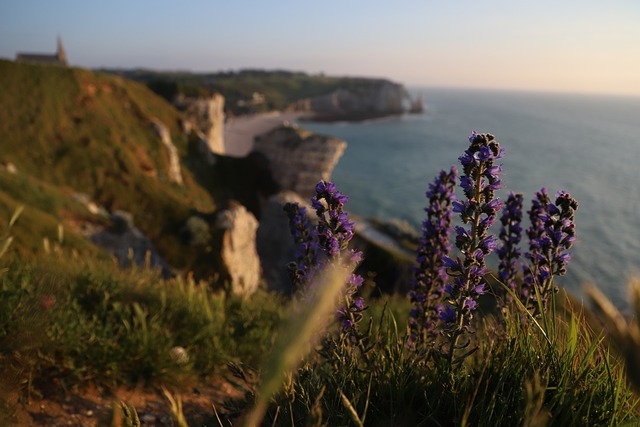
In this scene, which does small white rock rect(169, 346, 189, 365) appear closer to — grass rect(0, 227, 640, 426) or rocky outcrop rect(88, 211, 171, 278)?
grass rect(0, 227, 640, 426)

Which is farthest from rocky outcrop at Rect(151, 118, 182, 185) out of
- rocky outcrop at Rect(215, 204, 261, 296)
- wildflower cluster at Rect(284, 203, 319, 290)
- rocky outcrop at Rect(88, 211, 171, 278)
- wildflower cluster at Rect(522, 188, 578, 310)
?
wildflower cluster at Rect(522, 188, 578, 310)

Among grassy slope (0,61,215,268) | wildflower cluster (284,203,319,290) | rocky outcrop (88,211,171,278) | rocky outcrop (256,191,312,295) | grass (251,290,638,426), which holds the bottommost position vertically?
rocky outcrop (256,191,312,295)

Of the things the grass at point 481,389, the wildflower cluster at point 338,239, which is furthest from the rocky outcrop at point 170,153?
the grass at point 481,389

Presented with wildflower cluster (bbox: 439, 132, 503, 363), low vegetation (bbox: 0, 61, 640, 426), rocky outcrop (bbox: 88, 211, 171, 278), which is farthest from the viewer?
rocky outcrop (bbox: 88, 211, 171, 278)

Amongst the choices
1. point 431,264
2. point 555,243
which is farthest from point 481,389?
point 431,264

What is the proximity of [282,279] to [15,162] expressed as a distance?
25.1 m

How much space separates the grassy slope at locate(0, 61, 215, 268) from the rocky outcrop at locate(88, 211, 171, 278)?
93.5 inches

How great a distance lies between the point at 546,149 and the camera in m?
154

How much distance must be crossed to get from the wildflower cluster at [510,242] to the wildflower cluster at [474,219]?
208 centimetres

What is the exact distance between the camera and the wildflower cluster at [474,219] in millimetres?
3465

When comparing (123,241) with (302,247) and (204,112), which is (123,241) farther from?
(204,112)

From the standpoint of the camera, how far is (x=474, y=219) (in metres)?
3.52

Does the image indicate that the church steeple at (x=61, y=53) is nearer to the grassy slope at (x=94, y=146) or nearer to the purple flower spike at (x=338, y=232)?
the grassy slope at (x=94, y=146)

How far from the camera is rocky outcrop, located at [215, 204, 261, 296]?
33.6m
